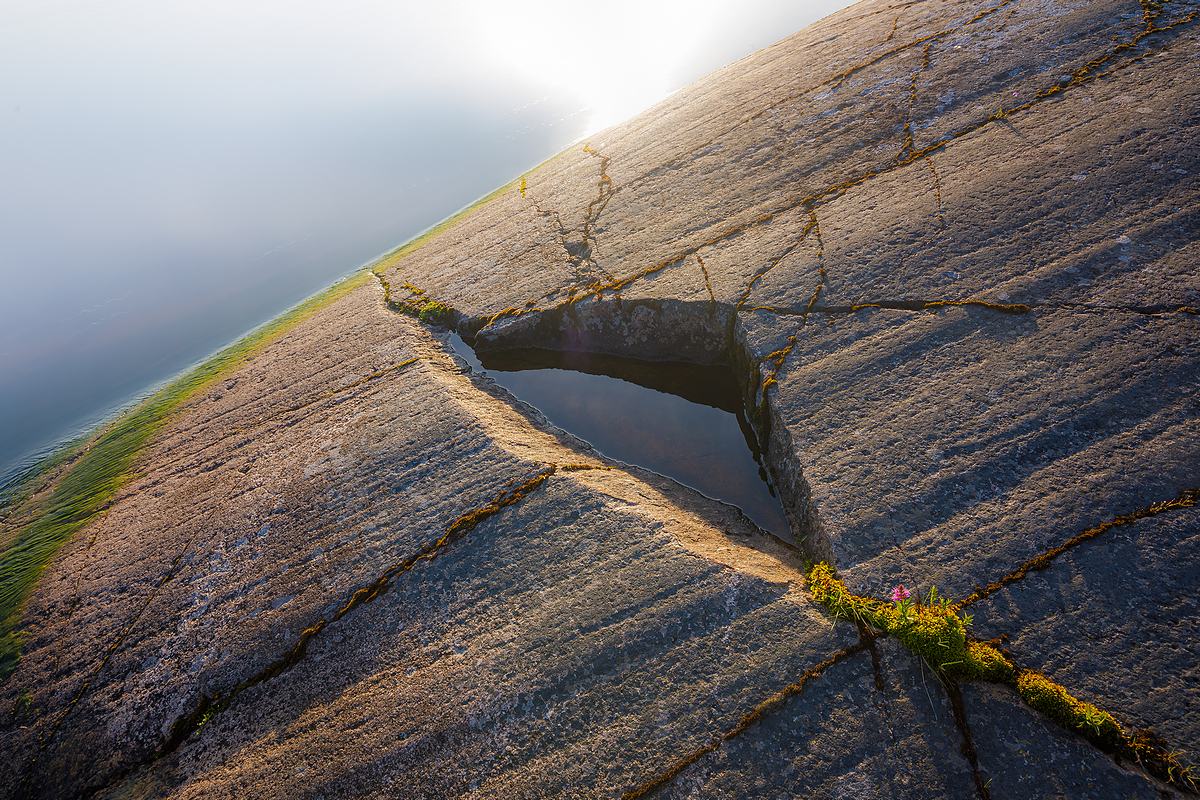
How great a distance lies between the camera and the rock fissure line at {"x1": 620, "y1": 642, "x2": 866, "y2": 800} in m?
1.82

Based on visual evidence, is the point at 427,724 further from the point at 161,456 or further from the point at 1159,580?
the point at 161,456

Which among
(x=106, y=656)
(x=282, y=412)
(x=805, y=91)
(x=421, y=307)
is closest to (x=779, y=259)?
(x=805, y=91)

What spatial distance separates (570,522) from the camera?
8.56ft

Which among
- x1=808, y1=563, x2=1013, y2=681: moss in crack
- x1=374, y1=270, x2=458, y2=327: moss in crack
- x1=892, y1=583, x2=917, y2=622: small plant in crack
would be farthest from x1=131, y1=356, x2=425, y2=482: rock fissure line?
x1=892, y1=583, x2=917, y2=622: small plant in crack

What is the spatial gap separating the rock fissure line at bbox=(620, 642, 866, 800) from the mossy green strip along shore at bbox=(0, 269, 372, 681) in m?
3.86

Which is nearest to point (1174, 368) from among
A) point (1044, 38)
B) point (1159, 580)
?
point (1159, 580)

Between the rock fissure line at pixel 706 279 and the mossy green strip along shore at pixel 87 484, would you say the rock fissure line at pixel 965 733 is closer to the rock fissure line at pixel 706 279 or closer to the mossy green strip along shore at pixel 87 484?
the rock fissure line at pixel 706 279

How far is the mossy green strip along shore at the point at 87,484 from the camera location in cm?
340

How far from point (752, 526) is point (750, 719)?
1085mm

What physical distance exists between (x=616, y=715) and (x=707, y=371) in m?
2.39

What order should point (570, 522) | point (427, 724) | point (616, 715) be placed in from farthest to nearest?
point (570, 522) < point (427, 724) < point (616, 715)

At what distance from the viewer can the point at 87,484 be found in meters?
4.38

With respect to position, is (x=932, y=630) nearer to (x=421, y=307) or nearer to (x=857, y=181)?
(x=857, y=181)

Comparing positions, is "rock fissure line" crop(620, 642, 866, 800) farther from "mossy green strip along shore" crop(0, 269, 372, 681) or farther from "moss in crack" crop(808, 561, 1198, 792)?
"mossy green strip along shore" crop(0, 269, 372, 681)
